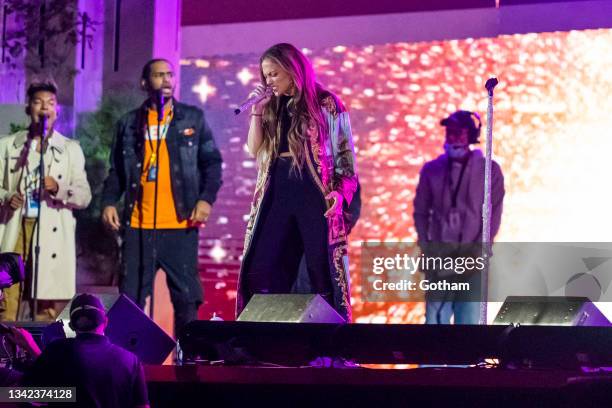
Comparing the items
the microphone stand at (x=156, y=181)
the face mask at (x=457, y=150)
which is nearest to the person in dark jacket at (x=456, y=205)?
the face mask at (x=457, y=150)

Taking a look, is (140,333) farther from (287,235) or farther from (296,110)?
(296,110)

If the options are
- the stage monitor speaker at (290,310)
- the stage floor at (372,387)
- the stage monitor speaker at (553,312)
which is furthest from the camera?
the stage monitor speaker at (290,310)

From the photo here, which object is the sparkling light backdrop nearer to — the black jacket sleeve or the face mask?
the face mask

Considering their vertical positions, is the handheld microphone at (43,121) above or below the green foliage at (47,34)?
below

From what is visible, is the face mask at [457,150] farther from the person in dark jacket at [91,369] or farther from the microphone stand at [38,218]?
the person in dark jacket at [91,369]

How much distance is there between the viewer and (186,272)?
22.4 ft

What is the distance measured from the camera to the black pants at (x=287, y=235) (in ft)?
17.4

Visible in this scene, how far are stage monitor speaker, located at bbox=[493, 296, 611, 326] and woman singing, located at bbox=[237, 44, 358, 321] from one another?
872mm

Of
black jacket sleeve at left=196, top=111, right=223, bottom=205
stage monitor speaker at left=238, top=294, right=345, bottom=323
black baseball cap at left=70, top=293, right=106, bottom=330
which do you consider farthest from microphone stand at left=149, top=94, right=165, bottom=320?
black baseball cap at left=70, top=293, right=106, bottom=330

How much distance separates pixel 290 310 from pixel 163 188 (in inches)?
94.9

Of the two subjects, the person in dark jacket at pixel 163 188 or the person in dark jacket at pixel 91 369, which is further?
the person in dark jacket at pixel 163 188

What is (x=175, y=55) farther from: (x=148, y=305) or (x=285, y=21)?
(x=148, y=305)

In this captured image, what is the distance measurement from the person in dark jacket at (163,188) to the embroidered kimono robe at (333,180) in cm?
142

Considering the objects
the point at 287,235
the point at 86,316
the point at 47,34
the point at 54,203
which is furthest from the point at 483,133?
the point at 86,316
